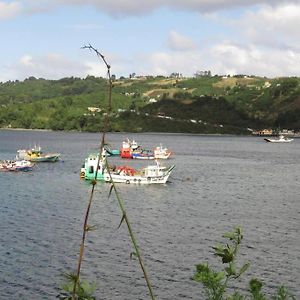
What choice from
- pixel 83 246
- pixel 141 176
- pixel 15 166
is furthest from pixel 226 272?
pixel 15 166

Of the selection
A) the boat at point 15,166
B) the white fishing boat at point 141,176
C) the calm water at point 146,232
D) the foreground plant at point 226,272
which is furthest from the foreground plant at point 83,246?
the boat at point 15,166

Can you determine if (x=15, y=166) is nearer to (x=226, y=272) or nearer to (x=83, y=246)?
(x=226, y=272)

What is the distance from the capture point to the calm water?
3647 cm

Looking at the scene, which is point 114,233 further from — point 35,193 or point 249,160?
point 249,160

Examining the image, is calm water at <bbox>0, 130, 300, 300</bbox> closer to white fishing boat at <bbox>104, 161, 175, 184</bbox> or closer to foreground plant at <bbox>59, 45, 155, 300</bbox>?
white fishing boat at <bbox>104, 161, 175, 184</bbox>

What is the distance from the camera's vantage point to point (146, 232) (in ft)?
171

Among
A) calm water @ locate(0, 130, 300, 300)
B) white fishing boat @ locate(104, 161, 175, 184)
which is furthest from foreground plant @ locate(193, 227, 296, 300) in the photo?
white fishing boat @ locate(104, 161, 175, 184)

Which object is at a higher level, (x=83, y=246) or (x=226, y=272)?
(x=83, y=246)

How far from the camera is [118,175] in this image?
88812 mm

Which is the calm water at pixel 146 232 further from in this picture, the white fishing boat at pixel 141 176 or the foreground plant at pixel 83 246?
the foreground plant at pixel 83 246

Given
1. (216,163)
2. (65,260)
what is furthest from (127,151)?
(65,260)

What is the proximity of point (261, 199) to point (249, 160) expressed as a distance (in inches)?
3017

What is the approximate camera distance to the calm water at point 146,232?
36.5m

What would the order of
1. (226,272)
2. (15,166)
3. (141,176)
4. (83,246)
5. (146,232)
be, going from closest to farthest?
(83,246) < (226,272) < (146,232) < (141,176) < (15,166)
